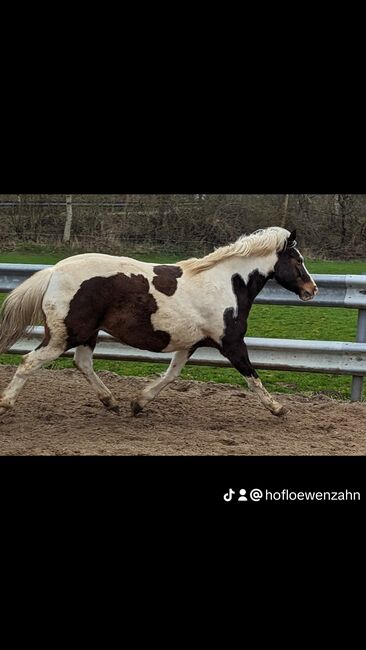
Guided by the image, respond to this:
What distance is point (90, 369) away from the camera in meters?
6.16

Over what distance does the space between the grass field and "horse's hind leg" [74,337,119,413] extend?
66.4 inches

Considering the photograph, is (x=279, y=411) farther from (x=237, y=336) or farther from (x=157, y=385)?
(x=157, y=385)

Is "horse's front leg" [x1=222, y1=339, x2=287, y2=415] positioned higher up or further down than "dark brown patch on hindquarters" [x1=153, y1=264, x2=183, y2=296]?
further down

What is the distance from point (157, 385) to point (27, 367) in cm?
116

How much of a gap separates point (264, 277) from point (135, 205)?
738cm

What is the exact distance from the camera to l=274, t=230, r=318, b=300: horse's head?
20.7ft

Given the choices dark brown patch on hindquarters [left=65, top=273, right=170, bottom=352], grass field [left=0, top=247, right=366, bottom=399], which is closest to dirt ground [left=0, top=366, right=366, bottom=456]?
grass field [left=0, top=247, right=366, bottom=399]

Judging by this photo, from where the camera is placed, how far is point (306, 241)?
43.3ft

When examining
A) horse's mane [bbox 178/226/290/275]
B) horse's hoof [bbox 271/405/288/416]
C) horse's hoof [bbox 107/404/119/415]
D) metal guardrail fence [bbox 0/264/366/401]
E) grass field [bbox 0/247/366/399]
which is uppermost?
horse's mane [bbox 178/226/290/275]

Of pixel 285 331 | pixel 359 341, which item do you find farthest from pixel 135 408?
A: pixel 285 331

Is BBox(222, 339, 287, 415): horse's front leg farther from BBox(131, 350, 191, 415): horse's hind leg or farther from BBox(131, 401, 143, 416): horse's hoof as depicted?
BBox(131, 401, 143, 416): horse's hoof

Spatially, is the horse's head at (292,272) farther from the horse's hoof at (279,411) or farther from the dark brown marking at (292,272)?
the horse's hoof at (279,411)

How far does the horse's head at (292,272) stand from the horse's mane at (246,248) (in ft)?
0.23

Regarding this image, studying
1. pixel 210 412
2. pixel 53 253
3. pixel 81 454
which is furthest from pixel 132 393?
pixel 53 253
